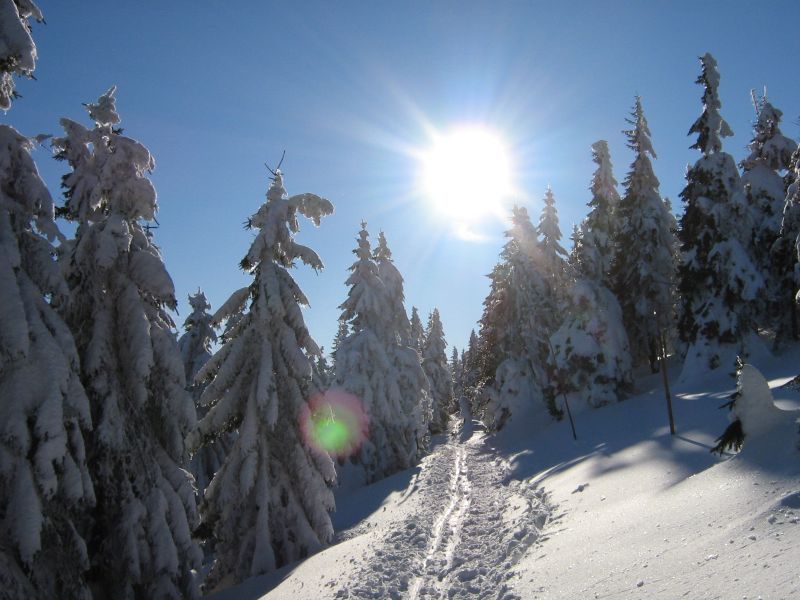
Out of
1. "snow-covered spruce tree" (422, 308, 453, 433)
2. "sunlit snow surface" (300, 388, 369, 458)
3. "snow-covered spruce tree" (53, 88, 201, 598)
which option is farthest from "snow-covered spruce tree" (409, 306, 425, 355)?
"snow-covered spruce tree" (53, 88, 201, 598)

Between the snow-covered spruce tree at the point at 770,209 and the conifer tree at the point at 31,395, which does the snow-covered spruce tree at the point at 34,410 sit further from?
the snow-covered spruce tree at the point at 770,209

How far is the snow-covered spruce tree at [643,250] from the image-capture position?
31.5 metres

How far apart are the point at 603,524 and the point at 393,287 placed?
25.0 meters

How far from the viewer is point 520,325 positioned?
36312mm

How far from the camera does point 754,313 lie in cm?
2505

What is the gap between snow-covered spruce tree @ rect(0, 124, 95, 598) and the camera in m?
8.37

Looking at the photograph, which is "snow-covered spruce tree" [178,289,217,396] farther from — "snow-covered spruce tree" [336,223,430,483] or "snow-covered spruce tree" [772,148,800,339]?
"snow-covered spruce tree" [772,148,800,339]

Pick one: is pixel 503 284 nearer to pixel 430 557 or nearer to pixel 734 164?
pixel 734 164

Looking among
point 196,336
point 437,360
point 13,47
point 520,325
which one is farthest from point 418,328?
point 13,47

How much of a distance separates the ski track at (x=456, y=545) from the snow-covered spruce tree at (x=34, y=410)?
17.4ft

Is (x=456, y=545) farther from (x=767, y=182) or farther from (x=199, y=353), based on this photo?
(x=767, y=182)

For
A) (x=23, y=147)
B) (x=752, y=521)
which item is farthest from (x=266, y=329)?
(x=752, y=521)

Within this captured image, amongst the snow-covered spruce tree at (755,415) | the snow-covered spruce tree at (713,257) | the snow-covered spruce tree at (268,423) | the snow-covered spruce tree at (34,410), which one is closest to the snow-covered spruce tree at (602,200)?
the snow-covered spruce tree at (713,257)

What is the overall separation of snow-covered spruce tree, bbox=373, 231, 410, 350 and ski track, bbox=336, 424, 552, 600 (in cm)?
1351
